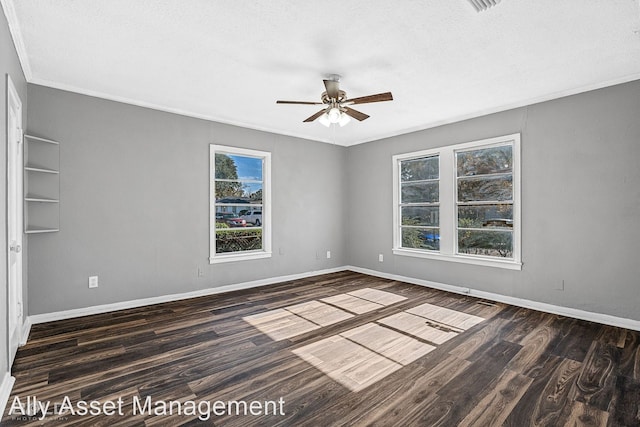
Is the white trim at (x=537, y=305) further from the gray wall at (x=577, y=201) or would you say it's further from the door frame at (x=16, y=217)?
the door frame at (x=16, y=217)

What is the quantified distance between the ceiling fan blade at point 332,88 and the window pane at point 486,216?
2.75 metres

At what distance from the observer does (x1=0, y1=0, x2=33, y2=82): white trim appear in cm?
224

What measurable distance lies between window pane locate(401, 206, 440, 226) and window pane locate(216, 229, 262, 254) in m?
2.54

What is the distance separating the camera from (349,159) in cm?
650

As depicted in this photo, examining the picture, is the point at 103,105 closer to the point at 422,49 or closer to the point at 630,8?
the point at 422,49

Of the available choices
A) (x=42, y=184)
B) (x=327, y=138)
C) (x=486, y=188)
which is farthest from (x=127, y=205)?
(x=486, y=188)

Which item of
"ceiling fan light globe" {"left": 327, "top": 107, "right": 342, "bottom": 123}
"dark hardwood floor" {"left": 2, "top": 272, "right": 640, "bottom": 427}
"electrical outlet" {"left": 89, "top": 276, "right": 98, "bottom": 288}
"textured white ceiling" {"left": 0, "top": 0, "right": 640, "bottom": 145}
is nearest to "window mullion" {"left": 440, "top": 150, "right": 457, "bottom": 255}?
"textured white ceiling" {"left": 0, "top": 0, "right": 640, "bottom": 145}

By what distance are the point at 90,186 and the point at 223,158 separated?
5.88ft

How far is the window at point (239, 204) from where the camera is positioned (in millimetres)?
4852

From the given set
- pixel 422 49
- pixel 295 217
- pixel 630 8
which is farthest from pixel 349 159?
pixel 630 8

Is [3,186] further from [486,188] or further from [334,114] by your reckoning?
[486,188]

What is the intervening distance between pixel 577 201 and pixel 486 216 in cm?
107

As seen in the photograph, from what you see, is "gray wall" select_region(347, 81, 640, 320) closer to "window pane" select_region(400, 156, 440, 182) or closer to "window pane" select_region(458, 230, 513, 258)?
"window pane" select_region(458, 230, 513, 258)

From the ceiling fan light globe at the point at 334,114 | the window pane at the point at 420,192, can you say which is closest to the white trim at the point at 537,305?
the window pane at the point at 420,192
